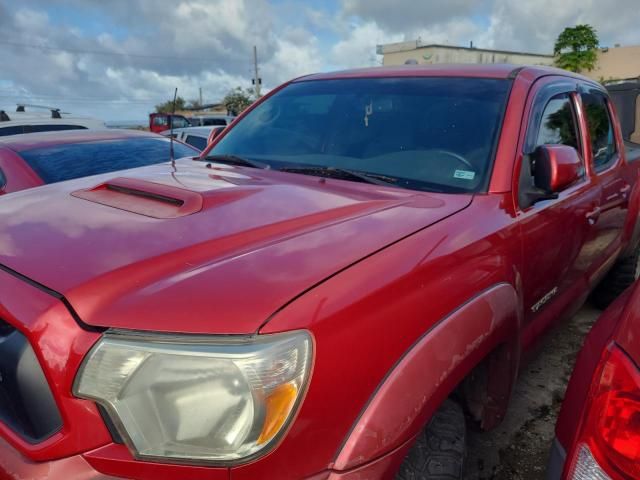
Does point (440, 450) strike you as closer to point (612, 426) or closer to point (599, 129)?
point (612, 426)

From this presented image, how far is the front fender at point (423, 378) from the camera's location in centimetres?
128

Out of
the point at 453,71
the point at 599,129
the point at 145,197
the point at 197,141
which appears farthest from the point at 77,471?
the point at 197,141

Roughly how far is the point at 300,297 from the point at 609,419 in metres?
0.78

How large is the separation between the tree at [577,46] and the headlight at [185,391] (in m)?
51.9

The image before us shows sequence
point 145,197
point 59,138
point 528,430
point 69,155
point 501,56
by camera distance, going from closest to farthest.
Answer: point 145,197 < point 528,430 < point 69,155 < point 59,138 < point 501,56

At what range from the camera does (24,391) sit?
1.24 m

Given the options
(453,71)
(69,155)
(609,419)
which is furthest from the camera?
(69,155)

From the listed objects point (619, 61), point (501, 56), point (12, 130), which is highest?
point (501, 56)

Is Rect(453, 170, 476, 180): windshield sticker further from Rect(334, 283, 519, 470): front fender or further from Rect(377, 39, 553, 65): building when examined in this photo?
Rect(377, 39, 553, 65): building

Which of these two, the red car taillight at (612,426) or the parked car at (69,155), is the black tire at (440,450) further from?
the parked car at (69,155)

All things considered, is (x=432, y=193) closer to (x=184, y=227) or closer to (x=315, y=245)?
(x=315, y=245)

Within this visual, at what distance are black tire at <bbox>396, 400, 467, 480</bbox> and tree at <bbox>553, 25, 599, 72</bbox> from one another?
168 feet

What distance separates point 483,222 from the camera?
1.84 metres

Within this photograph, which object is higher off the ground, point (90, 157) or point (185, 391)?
point (90, 157)
